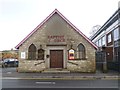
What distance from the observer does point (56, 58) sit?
1176 inches

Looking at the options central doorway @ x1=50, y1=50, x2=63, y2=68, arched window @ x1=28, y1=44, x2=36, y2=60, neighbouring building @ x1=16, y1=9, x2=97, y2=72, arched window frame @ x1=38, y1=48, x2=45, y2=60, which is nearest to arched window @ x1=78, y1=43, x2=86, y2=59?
neighbouring building @ x1=16, y1=9, x2=97, y2=72

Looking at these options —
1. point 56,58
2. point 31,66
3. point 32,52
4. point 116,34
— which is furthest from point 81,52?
point 116,34

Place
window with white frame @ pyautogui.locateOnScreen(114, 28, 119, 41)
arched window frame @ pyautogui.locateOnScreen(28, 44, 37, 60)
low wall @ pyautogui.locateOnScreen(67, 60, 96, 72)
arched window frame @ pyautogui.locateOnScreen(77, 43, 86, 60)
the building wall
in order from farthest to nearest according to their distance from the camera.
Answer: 1. window with white frame @ pyautogui.locateOnScreen(114, 28, 119, 41)
2. arched window frame @ pyautogui.locateOnScreen(28, 44, 37, 60)
3. arched window frame @ pyautogui.locateOnScreen(77, 43, 86, 60)
4. the building wall
5. low wall @ pyautogui.locateOnScreen(67, 60, 96, 72)

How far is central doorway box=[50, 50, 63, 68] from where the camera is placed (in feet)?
97.6

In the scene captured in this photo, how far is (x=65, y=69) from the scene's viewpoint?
29.1 m

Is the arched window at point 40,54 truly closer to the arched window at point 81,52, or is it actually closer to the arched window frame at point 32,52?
the arched window frame at point 32,52

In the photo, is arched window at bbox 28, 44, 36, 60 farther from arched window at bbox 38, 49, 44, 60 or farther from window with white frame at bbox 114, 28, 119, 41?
window with white frame at bbox 114, 28, 119, 41

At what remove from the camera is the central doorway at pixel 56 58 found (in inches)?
1172

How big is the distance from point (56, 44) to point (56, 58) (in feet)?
5.59

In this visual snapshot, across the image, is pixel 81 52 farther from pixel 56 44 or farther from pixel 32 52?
pixel 32 52

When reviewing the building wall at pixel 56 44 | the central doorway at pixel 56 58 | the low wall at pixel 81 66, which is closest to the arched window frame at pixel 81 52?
the building wall at pixel 56 44

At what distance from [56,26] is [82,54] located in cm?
456

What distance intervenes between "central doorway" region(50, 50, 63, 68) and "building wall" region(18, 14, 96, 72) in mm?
493

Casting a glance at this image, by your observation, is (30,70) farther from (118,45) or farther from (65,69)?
(118,45)
